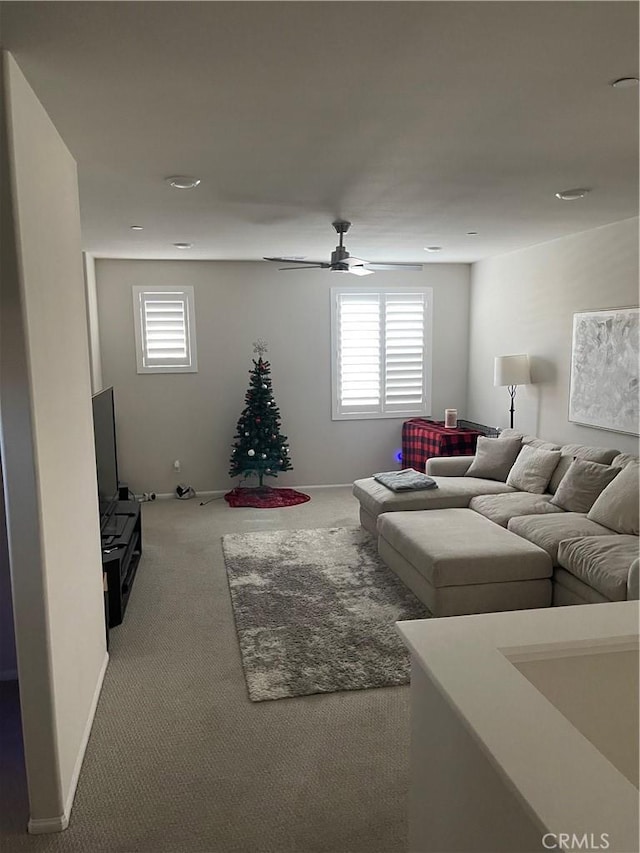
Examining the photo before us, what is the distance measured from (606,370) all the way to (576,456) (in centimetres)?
70

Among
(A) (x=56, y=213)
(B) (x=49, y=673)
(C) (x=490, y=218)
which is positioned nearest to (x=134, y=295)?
(C) (x=490, y=218)

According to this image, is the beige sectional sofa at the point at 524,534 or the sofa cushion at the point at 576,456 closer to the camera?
the beige sectional sofa at the point at 524,534

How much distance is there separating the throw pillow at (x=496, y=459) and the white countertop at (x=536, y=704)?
3.84 m

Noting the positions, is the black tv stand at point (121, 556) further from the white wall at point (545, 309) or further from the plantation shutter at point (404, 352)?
the white wall at point (545, 309)

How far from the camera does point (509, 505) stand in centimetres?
479

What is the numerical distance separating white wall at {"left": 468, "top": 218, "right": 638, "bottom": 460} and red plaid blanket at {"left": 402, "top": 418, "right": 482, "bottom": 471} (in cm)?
50

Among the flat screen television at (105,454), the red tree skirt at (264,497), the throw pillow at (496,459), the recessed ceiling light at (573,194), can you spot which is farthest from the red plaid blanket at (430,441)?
the flat screen television at (105,454)

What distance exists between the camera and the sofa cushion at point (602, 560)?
3334mm

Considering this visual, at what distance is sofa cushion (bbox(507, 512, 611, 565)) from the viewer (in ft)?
13.1

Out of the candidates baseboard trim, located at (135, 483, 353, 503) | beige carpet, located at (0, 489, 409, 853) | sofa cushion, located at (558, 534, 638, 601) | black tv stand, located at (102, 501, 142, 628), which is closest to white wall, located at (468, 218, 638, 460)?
sofa cushion, located at (558, 534, 638, 601)

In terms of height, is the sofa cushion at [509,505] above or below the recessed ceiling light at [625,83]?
below

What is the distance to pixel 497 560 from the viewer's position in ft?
12.6
